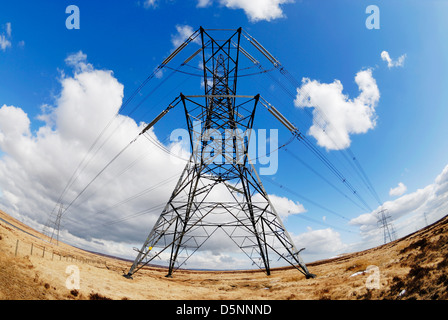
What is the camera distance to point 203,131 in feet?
68.1

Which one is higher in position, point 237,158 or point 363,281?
point 237,158

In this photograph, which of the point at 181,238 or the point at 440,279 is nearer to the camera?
the point at 440,279

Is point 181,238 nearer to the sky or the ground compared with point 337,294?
nearer to the sky

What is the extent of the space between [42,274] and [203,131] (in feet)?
51.7
